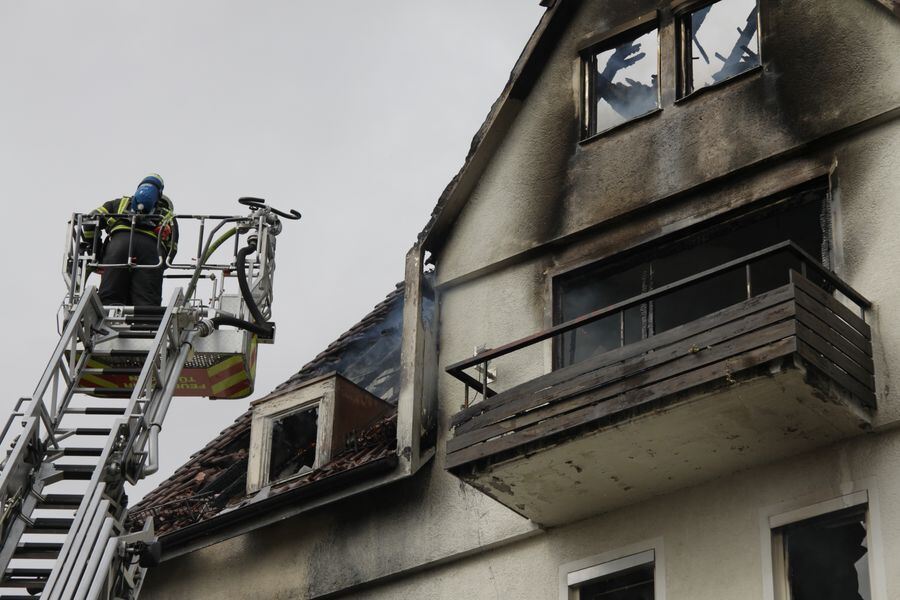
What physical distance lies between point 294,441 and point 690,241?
507 cm

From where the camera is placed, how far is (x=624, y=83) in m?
16.5

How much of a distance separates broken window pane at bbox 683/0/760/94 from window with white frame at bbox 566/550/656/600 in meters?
4.49

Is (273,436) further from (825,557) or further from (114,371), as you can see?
(825,557)

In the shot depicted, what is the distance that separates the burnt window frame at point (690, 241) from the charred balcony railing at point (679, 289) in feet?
0.86

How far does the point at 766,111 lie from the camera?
15.0 metres

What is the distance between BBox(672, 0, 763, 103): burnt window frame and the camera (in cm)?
1538

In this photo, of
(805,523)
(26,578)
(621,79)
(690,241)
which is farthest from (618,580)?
(621,79)

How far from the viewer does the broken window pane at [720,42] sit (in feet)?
51.1

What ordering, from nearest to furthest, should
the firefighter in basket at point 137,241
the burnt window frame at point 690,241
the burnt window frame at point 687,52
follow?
the burnt window frame at point 690,241 < the burnt window frame at point 687,52 < the firefighter in basket at point 137,241

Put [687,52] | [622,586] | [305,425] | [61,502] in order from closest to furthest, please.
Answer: [622,586] → [61,502] → [687,52] → [305,425]

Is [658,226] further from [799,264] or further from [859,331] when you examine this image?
[859,331]

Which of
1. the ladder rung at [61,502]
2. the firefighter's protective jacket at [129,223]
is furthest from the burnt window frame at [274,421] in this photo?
the ladder rung at [61,502]

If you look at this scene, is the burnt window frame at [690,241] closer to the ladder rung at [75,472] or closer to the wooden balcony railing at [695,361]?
the wooden balcony railing at [695,361]

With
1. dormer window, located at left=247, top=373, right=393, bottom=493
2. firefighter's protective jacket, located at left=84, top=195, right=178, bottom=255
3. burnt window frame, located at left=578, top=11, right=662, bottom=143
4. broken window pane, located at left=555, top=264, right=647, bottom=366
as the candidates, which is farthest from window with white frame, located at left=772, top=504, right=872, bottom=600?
firefighter's protective jacket, located at left=84, top=195, right=178, bottom=255
